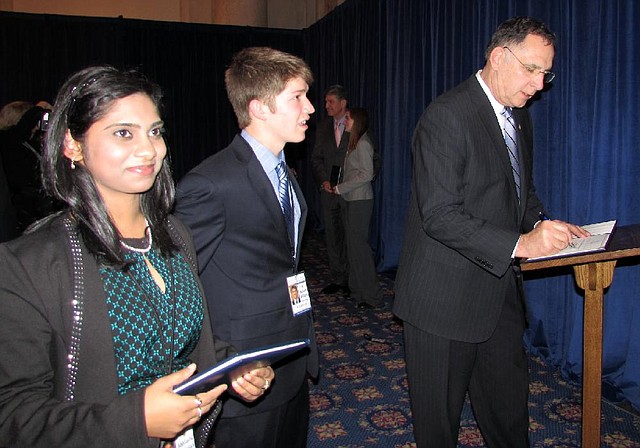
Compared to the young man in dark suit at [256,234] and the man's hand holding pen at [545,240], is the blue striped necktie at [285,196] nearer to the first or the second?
the young man in dark suit at [256,234]

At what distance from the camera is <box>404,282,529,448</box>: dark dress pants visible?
212 cm

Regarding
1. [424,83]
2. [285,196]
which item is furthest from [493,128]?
[424,83]

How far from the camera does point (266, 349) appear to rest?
118 centimetres

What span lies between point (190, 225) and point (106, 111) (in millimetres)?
503

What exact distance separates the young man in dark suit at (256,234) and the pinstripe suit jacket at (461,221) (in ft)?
1.62

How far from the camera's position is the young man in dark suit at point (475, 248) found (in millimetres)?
1961

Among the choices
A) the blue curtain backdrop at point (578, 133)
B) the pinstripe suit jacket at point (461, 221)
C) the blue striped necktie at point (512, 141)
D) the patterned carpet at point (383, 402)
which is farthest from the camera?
the blue curtain backdrop at point (578, 133)

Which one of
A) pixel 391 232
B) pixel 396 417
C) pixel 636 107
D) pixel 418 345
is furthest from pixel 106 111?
pixel 391 232

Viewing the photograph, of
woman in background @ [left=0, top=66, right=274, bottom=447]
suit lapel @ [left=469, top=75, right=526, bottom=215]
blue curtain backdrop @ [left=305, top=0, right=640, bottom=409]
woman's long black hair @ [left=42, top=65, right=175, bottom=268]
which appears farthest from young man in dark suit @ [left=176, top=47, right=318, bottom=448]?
blue curtain backdrop @ [left=305, top=0, right=640, bottom=409]

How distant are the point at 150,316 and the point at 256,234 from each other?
1.81 feet

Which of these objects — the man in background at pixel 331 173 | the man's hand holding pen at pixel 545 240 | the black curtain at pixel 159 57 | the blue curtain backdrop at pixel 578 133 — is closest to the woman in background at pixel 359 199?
the man in background at pixel 331 173

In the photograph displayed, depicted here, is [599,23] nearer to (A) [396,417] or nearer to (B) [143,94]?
(A) [396,417]

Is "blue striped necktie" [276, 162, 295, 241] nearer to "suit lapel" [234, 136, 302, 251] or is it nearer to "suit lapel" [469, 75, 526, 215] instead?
"suit lapel" [234, 136, 302, 251]

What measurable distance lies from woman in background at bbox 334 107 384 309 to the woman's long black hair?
3.81 metres
